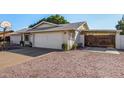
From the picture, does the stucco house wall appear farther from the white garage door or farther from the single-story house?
the white garage door

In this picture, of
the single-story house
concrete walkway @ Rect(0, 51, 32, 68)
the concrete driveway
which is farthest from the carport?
concrete walkway @ Rect(0, 51, 32, 68)

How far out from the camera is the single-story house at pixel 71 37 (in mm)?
17147

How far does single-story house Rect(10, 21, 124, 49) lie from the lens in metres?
17.1

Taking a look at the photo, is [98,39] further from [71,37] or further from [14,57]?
[14,57]

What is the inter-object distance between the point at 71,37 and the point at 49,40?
119 inches

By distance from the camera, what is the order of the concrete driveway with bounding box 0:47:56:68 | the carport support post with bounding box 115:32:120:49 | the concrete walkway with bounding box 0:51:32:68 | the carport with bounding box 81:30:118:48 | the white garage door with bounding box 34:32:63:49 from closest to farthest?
the concrete walkway with bounding box 0:51:32:68 < the concrete driveway with bounding box 0:47:56:68 < the white garage door with bounding box 34:32:63:49 < the carport support post with bounding box 115:32:120:49 < the carport with bounding box 81:30:118:48

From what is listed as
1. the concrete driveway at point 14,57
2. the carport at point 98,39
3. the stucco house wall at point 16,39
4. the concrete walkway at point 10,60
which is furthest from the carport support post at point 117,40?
the stucco house wall at point 16,39

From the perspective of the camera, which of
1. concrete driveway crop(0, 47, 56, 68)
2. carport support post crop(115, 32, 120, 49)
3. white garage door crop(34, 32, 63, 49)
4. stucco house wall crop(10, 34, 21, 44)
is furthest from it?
stucco house wall crop(10, 34, 21, 44)

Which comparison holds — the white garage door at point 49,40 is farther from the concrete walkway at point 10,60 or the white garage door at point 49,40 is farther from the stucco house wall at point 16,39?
the stucco house wall at point 16,39

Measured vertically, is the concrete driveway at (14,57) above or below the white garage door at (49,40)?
below

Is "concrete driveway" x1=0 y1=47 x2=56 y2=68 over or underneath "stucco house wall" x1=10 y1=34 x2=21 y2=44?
underneath

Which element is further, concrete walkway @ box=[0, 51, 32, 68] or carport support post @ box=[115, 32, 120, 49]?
carport support post @ box=[115, 32, 120, 49]
